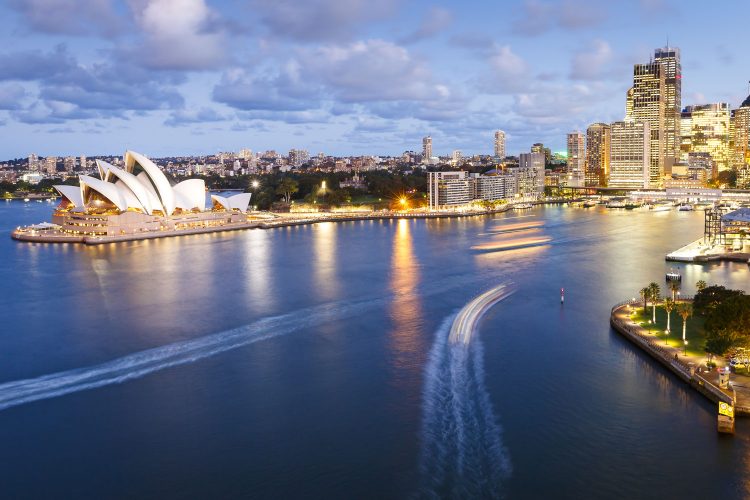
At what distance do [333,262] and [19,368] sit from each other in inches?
291

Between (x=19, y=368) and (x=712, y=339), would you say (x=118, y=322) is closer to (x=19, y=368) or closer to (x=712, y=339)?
(x=19, y=368)

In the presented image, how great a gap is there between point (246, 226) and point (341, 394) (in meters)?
16.2

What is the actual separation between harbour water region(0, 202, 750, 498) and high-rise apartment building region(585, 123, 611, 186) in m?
40.3

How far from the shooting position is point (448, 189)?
28281 mm

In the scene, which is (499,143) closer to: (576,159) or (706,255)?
(576,159)

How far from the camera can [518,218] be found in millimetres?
25234

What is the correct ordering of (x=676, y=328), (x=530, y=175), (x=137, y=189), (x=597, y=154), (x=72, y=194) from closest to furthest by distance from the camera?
(x=676, y=328), (x=137, y=189), (x=72, y=194), (x=530, y=175), (x=597, y=154)

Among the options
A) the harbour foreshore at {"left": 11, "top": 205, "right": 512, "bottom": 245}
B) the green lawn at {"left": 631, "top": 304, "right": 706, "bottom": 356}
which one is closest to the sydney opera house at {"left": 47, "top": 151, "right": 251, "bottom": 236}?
the harbour foreshore at {"left": 11, "top": 205, "right": 512, "bottom": 245}

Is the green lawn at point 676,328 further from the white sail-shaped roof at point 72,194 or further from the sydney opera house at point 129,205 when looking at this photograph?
the white sail-shaped roof at point 72,194

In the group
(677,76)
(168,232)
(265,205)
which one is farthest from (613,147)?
(168,232)

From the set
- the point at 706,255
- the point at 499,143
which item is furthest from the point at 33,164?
the point at 706,255

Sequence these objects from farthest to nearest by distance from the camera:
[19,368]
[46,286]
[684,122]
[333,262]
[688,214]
Result: [684,122], [688,214], [333,262], [46,286], [19,368]

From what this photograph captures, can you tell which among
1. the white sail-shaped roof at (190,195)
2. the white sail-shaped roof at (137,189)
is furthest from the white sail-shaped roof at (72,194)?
the white sail-shaped roof at (190,195)

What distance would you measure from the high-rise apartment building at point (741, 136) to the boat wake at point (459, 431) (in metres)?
55.1
